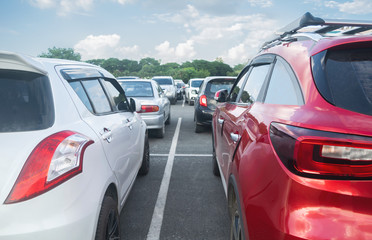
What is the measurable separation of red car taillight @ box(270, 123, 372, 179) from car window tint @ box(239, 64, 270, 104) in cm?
104

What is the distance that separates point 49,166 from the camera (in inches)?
61.4

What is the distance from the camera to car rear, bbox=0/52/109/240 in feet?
4.74

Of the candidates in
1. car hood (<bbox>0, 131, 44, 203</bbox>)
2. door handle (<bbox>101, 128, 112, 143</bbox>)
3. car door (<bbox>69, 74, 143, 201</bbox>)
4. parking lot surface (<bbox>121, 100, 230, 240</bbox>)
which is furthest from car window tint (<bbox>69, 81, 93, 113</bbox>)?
parking lot surface (<bbox>121, 100, 230, 240</bbox>)

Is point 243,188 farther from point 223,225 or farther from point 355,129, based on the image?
point 223,225

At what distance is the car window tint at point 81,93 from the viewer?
7.38ft

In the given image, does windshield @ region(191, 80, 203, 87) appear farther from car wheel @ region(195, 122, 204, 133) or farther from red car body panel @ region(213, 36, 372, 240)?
red car body panel @ region(213, 36, 372, 240)

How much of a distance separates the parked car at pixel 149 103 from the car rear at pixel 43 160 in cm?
534

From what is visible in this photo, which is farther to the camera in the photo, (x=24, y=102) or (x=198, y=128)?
(x=198, y=128)

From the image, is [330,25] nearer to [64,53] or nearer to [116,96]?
[116,96]

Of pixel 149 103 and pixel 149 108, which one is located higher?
pixel 149 103

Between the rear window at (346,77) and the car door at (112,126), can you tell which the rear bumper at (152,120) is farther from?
the rear window at (346,77)

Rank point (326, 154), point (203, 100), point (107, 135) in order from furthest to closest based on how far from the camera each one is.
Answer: point (203, 100), point (107, 135), point (326, 154)

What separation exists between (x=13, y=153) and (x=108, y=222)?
0.85 metres

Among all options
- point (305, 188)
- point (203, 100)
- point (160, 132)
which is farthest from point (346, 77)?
point (203, 100)
